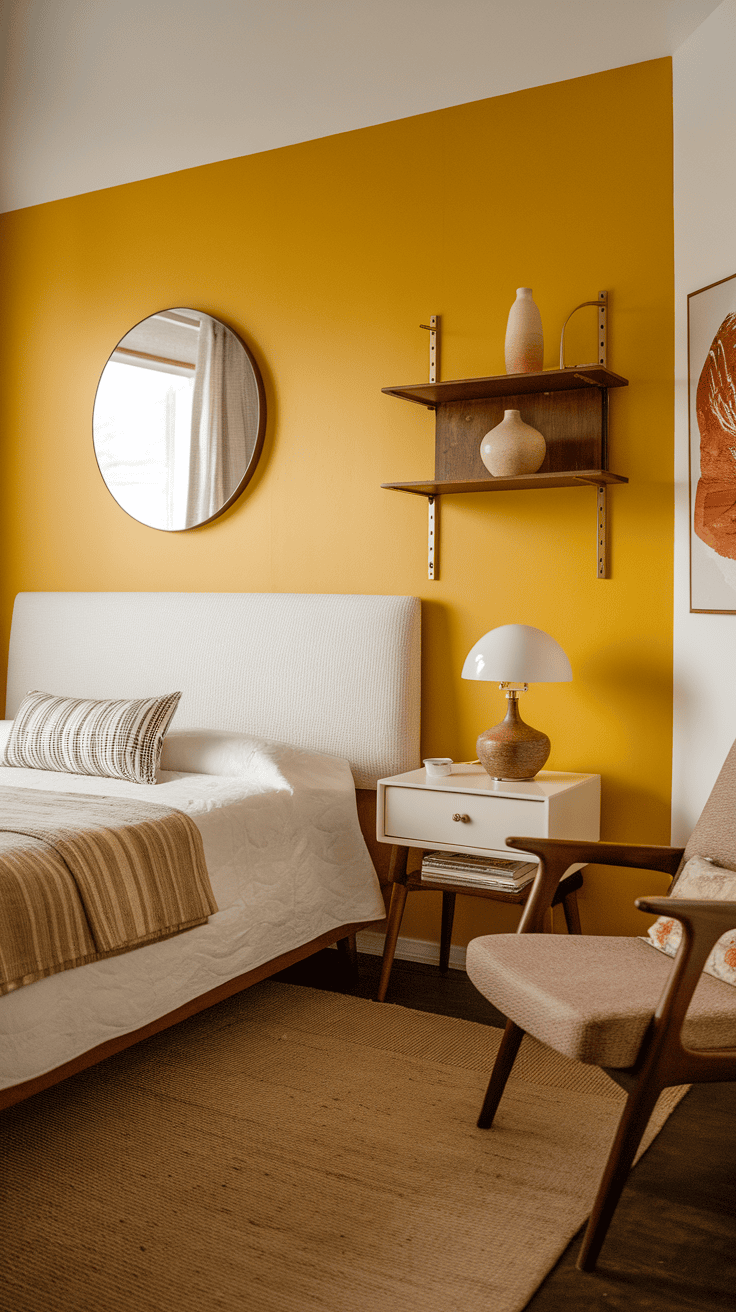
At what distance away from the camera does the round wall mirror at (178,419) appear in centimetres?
358

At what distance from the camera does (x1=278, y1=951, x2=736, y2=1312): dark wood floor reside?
1646mm

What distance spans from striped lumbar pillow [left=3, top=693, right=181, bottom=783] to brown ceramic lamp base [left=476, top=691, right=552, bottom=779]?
98 centimetres

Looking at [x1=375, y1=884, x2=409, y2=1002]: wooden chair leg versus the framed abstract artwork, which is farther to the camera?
[x1=375, y1=884, x2=409, y2=1002]: wooden chair leg

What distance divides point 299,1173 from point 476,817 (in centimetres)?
102

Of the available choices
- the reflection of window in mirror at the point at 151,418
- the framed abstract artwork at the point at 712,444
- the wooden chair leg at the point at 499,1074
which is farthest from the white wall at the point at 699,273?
the reflection of window in mirror at the point at 151,418

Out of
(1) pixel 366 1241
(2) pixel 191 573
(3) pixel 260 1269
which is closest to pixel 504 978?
(1) pixel 366 1241

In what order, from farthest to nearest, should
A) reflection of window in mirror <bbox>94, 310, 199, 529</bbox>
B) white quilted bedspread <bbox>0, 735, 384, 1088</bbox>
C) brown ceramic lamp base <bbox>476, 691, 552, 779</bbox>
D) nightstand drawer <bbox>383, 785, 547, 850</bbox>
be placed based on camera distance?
1. reflection of window in mirror <bbox>94, 310, 199, 529</bbox>
2. brown ceramic lamp base <bbox>476, 691, 552, 779</bbox>
3. nightstand drawer <bbox>383, 785, 547, 850</bbox>
4. white quilted bedspread <bbox>0, 735, 384, 1088</bbox>

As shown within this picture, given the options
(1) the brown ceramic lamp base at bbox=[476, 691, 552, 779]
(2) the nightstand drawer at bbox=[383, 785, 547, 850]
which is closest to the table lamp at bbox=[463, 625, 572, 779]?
(1) the brown ceramic lamp base at bbox=[476, 691, 552, 779]

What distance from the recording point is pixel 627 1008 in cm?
171

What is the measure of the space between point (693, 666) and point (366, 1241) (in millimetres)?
1673

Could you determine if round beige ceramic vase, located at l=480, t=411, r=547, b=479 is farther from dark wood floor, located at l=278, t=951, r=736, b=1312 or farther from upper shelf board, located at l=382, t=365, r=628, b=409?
dark wood floor, located at l=278, t=951, r=736, b=1312

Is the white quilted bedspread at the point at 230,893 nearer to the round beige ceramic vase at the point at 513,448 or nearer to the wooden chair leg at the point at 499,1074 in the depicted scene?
the wooden chair leg at the point at 499,1074

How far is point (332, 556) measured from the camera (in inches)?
136

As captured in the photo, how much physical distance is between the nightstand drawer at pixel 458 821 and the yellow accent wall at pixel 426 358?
44 centimetres
